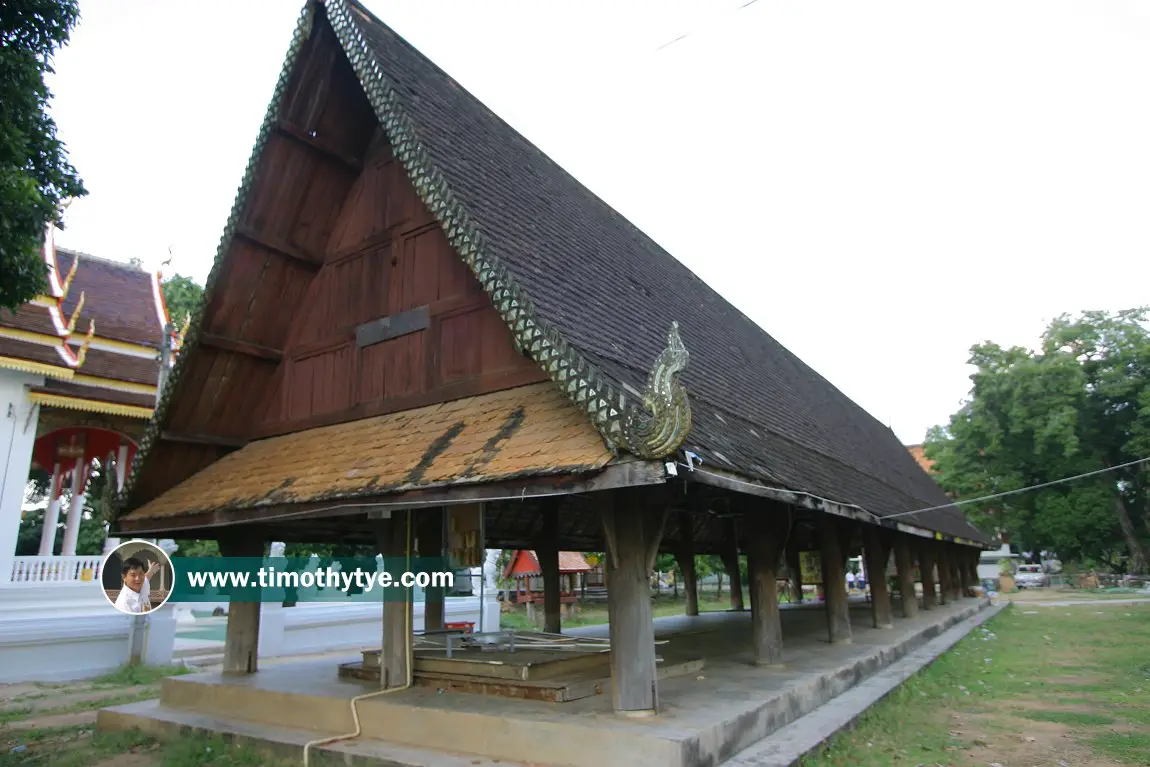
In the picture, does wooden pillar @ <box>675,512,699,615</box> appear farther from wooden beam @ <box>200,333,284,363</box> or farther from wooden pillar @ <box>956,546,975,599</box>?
wooden pillar @ <box>956,546,975,599</box>

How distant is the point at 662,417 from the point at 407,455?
8.00 ft

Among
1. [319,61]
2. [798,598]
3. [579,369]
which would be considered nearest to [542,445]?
[579,369]

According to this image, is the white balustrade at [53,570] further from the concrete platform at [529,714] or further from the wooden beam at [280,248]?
the wooden beam at [280,248]

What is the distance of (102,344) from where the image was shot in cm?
1661

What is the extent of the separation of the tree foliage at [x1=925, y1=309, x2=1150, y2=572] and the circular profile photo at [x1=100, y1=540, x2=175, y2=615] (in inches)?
1353

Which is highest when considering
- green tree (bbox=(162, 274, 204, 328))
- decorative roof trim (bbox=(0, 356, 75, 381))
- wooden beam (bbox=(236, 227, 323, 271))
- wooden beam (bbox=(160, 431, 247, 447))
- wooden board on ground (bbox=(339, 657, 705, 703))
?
green tree (bbox=(162, 274, 204, 328))

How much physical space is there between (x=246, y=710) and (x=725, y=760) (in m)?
4.40

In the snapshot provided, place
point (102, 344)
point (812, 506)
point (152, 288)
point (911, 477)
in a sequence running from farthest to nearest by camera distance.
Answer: point (911, 477) < point (152, 288) < point (102, 344) < point (812, 506)

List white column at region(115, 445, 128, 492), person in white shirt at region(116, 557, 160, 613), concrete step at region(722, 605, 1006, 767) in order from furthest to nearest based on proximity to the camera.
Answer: white column at region(115, 445, 128, 492), person in white shirt at region(116, 557, 160, 613), concrete step at region(722, 605, 1006, 767)

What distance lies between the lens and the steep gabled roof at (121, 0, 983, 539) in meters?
5.02

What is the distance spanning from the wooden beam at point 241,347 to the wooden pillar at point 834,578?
657 centimetres

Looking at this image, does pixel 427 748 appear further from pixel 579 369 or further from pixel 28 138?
pixel 28 138

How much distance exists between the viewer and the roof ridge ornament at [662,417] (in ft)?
14.3

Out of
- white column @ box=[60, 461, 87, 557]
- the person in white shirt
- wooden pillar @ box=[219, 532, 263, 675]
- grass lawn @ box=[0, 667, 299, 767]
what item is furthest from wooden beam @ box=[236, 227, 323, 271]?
white column @ box=[60, 461, 87, 557]
